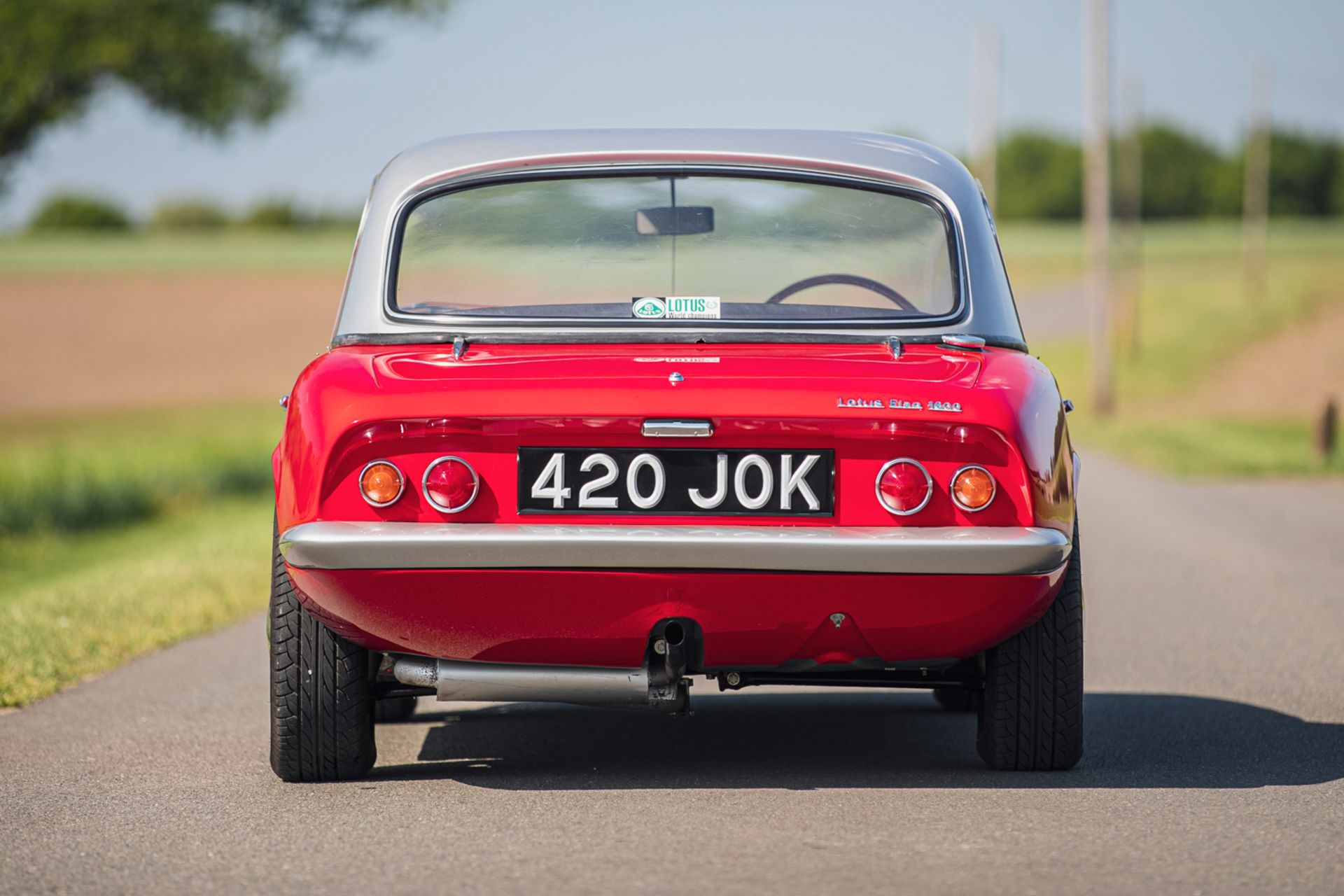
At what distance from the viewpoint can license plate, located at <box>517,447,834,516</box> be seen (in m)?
4.23

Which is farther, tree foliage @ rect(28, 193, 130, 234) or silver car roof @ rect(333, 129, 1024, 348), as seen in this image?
tree foliage @ rect(28, 193, 130, 234)

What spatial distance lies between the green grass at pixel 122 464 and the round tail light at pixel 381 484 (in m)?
12.0

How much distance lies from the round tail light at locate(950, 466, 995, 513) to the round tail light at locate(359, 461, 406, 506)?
1.37m

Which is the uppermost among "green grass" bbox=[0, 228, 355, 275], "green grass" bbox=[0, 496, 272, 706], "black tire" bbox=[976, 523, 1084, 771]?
"black tire" bbox=[976, 523, 1084, 771]

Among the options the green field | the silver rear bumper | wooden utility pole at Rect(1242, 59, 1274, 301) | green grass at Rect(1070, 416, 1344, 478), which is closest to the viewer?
the silver rear bumper

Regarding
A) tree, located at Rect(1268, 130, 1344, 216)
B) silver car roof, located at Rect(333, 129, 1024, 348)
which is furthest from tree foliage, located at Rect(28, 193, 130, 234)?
silver car roof, located at Rect(333, 129, 1024, 348)

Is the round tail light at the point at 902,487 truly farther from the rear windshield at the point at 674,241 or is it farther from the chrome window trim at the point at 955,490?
the rear windshield at the point at 674,241

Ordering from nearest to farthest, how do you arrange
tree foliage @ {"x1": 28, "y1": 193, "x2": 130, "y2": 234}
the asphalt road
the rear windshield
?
the asphalt road → the rear windshield → tree foliage @ {"x1": 28, "y1": 193, "x2": 130, "y2": 234}

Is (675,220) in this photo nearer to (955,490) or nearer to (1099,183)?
(955,490)

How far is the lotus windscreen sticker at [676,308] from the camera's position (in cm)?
483

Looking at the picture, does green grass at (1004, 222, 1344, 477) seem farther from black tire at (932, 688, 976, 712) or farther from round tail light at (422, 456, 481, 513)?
round tail light at (422, 456, 481, 513)

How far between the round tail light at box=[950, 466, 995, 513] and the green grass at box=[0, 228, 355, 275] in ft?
237

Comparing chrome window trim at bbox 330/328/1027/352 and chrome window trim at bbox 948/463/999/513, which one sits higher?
chrome window trim at bbox 330/328/1027/352

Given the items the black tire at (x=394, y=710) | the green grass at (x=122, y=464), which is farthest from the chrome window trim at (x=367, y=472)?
the green grass at (x=122, y=464)
